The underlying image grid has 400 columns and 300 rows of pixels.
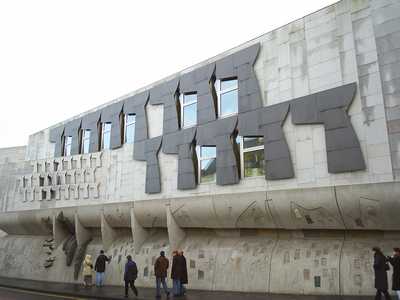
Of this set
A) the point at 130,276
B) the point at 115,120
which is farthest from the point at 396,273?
the point at 115,120

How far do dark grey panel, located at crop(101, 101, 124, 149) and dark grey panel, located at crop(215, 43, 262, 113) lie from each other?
337 inches

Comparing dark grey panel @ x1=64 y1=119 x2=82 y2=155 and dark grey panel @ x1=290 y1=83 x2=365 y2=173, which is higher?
dark grey panel @ x1=64 y1=119 x2=82 y2=155

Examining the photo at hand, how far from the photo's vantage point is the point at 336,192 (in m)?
12.2

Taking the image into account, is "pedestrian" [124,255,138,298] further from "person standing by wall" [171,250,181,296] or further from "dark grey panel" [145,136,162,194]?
"dark grey panel" [145,136,162,194]

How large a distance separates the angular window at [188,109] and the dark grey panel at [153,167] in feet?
5.89

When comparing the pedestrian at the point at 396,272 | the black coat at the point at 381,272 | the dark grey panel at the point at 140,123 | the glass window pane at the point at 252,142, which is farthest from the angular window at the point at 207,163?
the pedestrian at the point at 396,272

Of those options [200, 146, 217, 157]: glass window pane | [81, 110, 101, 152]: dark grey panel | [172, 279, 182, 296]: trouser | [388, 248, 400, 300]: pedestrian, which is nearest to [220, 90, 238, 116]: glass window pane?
[200, 146, 217, 157]: glass window pane

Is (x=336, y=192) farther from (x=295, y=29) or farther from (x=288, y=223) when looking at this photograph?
(x=295, y=29)

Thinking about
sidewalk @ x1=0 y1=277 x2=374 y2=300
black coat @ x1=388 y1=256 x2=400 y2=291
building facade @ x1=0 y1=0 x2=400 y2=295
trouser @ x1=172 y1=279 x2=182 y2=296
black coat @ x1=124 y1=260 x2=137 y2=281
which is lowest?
sidewalk @ x1=0 y1=277 x2=374 y2=300

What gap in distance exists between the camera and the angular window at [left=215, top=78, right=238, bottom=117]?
16.8m

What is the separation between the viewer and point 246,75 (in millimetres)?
16047

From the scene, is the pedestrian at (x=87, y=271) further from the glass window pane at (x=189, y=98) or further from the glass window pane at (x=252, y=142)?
the glass window pane at (x=252, y=142)

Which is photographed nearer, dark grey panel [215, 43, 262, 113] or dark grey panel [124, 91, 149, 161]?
dark grey panel [215, 43, 262, 113]

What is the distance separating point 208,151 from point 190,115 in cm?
238
